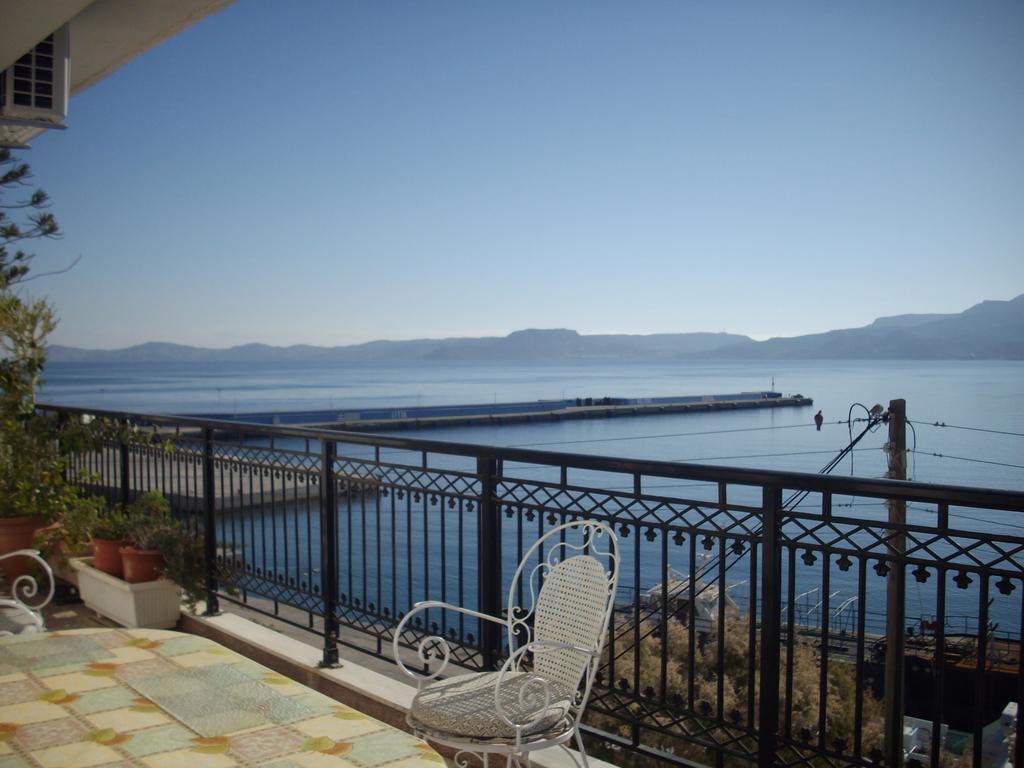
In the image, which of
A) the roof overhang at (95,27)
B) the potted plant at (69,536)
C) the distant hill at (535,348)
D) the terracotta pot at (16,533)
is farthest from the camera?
the distant hill at (535,348)

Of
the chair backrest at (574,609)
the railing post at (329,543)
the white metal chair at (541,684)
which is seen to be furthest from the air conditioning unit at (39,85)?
the chair backrest at (574,609)

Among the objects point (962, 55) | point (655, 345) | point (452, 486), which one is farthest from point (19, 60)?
point (655, 345)

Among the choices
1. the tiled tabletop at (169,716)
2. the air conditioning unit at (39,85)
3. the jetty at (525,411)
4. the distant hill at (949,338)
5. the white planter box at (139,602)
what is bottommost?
the jetty at (525,411)

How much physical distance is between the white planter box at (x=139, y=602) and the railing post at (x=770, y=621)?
3.42 meters

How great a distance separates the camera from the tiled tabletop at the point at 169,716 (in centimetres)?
163

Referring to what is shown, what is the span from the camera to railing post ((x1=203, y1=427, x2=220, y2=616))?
4.50m

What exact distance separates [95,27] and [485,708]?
389 cm

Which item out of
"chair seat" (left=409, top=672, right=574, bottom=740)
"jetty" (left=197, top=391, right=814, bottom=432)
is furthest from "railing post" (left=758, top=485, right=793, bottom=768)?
"jetty" (left=197, top=391, right=814, bottom=432)

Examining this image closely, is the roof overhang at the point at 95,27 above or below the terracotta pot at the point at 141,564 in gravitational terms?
above

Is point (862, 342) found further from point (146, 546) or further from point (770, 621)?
point (770, 621)

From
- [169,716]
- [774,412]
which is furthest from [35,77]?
[774,412]

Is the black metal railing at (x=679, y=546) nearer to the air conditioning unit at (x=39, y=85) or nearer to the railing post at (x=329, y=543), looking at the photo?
the railing post at (x=329, y=543)

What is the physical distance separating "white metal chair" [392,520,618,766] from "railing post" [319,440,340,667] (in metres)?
1.30

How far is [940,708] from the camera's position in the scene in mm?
1925
